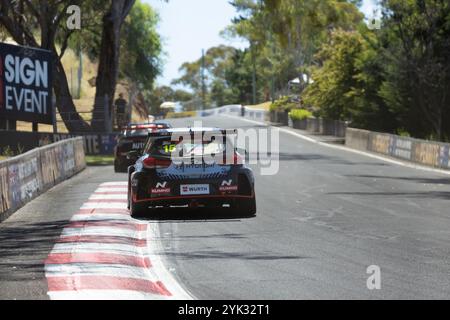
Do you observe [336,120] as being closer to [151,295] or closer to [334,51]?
[334,51]

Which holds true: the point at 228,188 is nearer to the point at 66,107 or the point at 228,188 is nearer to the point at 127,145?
the point at 127,145

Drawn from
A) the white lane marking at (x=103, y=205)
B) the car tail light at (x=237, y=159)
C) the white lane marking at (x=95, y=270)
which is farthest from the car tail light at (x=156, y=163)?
the white lane marking at (x=95, y=270)

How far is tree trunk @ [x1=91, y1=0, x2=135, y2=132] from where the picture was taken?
41.8 meters

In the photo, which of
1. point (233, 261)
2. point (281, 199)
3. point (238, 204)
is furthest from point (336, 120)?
point (233, 261)

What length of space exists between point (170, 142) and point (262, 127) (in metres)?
58.0

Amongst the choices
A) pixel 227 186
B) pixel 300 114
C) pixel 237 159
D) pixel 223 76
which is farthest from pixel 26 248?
pixel 223 76

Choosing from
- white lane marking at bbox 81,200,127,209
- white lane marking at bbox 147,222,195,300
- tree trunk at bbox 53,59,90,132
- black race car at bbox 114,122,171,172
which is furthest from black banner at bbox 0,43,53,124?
white lane marking at bbox 147,222,195,300

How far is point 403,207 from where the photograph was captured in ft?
59.1

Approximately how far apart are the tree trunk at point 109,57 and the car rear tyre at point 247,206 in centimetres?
2728

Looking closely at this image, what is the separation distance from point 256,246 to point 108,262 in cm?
233

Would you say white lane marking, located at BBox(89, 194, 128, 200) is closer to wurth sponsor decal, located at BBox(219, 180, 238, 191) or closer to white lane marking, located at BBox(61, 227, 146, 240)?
wurth sponsor decal, located at BBox(219, 180, 238, 191)

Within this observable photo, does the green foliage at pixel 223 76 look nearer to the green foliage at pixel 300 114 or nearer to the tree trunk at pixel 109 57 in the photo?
the green foliage at pixel 300 114

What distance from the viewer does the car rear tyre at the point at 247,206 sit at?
15.4 metres

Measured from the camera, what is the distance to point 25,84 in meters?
34.8
